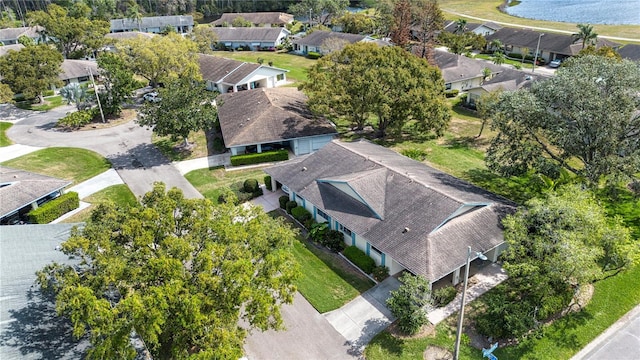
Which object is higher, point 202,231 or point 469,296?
point 202,231

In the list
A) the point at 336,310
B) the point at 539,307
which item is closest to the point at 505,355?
the point at 539,307

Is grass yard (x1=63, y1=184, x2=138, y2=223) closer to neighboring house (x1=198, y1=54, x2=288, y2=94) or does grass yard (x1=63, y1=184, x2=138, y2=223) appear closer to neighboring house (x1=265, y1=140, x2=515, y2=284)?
neighboring house (x1=265, y1=140, x2=515, y2=284)

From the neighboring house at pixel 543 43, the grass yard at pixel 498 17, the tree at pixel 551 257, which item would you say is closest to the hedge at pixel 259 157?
the tree at pixel 551 257

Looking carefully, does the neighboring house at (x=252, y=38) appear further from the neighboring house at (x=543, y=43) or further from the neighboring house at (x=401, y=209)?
the neighboring house at (x=401, y=209)

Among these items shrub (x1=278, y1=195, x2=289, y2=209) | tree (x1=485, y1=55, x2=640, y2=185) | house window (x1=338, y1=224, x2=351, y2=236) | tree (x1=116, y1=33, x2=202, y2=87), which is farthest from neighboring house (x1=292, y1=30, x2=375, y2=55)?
house window (x1=338, y1=224, x2=351, y2=236)

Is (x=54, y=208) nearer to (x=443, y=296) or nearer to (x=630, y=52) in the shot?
(x=443, y=296)

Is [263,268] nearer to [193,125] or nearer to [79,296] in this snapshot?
[79,296]

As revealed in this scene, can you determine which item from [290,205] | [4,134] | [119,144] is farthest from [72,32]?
[290,205]
